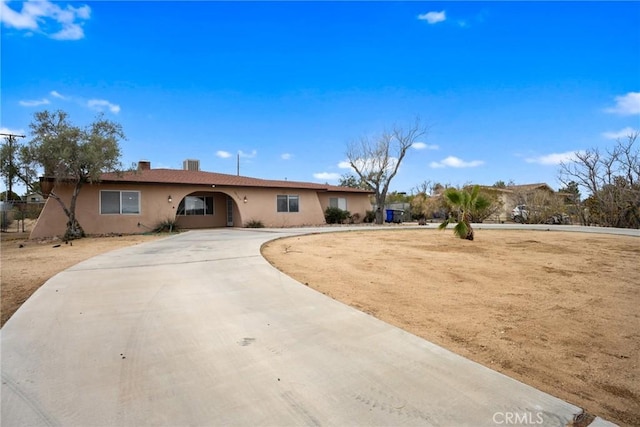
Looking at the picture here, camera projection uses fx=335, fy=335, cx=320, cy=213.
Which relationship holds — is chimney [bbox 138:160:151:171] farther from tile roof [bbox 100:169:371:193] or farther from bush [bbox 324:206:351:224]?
bush [bbox 324:206:351:224]

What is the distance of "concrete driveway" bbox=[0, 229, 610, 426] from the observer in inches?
82.4

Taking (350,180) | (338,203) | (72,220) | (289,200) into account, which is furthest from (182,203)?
(350,180)

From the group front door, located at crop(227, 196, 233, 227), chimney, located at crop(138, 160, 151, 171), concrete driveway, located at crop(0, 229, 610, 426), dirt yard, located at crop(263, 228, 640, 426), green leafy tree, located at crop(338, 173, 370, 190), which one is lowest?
dirt yard, located at crop(263, 228, 640, 426)

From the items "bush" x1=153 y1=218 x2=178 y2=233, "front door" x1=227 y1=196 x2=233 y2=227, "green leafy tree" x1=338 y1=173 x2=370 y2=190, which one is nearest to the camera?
"bush" x1=153 y1=218 x2=178 y2=233

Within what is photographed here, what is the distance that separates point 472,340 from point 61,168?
1520 cm

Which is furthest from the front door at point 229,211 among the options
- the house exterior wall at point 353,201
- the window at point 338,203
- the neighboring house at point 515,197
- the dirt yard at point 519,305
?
the neighboring house at point 515,197

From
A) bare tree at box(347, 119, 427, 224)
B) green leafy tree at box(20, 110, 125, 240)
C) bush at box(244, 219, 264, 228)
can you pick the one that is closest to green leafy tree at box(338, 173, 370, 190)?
bare tree at box(347, 119, 427, 224)

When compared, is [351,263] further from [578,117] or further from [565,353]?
[578,117]

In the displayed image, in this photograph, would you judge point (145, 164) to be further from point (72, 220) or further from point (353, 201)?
point (353, 201)

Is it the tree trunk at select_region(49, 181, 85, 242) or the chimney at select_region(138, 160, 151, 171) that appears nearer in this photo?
the tree trunk at select_region(49, 181, 85, 242)

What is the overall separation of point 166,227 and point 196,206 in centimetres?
402

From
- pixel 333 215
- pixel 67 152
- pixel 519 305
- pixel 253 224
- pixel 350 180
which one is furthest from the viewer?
pixel 350 180

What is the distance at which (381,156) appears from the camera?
1071 inches

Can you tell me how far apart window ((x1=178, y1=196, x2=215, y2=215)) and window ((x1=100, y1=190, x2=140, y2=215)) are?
2.98 metres
